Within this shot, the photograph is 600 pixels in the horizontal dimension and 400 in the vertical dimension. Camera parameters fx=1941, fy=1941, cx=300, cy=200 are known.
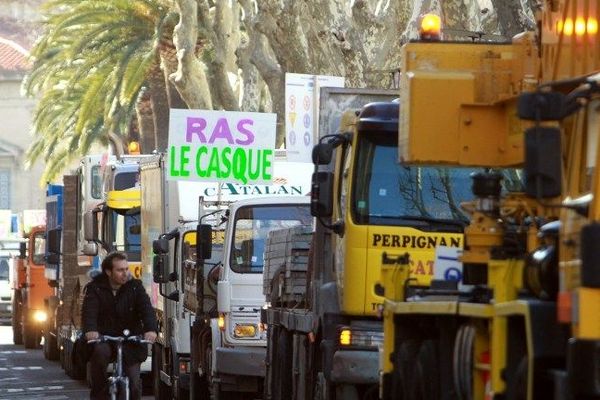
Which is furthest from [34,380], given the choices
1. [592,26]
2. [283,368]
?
[592,26]

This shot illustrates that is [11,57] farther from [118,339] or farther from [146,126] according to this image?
[118,339]

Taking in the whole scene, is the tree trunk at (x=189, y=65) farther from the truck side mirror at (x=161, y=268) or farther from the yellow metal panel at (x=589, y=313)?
the yellow metal panel at (x=589, y=313)

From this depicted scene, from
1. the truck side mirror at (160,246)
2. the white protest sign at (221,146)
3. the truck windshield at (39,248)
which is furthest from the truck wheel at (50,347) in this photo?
the truck side mirror at (160,246)

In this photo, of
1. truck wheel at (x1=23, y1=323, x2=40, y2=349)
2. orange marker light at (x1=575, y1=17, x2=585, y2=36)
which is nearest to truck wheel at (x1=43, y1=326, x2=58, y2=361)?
truck wheel at (x1=23, y1=323, x2=40, y2=349)

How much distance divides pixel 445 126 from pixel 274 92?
74.8 ft

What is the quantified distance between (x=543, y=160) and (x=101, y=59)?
32880mm

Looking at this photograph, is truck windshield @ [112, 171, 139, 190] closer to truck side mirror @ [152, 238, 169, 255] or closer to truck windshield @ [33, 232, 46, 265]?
truck side mirror @ [152, 238, 169, 255]

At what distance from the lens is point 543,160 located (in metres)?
8.02

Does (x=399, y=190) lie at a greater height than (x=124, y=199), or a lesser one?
greater

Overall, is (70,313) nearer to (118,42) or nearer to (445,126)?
(118,42)

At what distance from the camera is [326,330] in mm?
13992

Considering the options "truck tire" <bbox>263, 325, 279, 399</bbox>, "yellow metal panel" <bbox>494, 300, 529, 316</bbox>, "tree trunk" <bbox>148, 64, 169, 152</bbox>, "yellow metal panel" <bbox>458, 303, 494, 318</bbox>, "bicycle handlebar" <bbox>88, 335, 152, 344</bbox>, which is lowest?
"truck tire" <bbox>263, 325, 279, 399</bbox>

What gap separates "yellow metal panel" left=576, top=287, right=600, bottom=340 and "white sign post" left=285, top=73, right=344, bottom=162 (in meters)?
17.2

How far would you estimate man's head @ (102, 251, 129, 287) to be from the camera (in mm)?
15000
